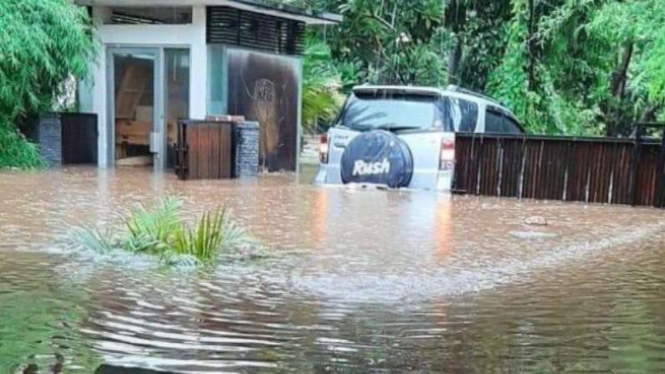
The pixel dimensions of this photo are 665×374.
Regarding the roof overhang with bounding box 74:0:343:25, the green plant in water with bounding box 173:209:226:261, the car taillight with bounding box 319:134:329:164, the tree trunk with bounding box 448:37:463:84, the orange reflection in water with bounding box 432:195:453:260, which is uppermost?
the roof overhang with bounding box 74:0:343:25

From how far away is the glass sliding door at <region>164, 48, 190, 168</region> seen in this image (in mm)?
14719

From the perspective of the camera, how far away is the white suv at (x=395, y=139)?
36.8ft

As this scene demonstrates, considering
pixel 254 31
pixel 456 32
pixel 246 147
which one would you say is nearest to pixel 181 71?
pixel 254 31

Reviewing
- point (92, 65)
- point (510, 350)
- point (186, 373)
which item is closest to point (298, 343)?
point (186, 373)

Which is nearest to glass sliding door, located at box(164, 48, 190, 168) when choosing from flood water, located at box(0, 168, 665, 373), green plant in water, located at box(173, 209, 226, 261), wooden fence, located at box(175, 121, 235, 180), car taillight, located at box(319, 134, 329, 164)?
wooden fence, located at box(175, 121, 235, 180)

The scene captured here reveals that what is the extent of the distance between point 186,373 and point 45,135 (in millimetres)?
12300

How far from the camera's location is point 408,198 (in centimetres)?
1042

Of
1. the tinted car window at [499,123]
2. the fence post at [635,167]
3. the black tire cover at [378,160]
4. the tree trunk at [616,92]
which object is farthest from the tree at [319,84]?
the fence post at [635,167]

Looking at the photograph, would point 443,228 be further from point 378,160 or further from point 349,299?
point 378,160

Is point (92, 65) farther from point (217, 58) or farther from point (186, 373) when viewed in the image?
point (186, 373)

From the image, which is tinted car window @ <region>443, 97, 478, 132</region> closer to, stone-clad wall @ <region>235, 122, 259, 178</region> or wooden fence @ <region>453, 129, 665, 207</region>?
wooden fence @ <region>453, 129, 665, 207</region>

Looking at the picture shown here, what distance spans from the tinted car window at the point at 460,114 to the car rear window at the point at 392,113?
0.53 ft

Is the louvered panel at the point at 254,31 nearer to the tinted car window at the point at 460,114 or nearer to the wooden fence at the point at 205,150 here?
the wooden fence at the point at 205,150

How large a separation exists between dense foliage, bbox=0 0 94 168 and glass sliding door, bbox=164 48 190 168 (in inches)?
55.0
